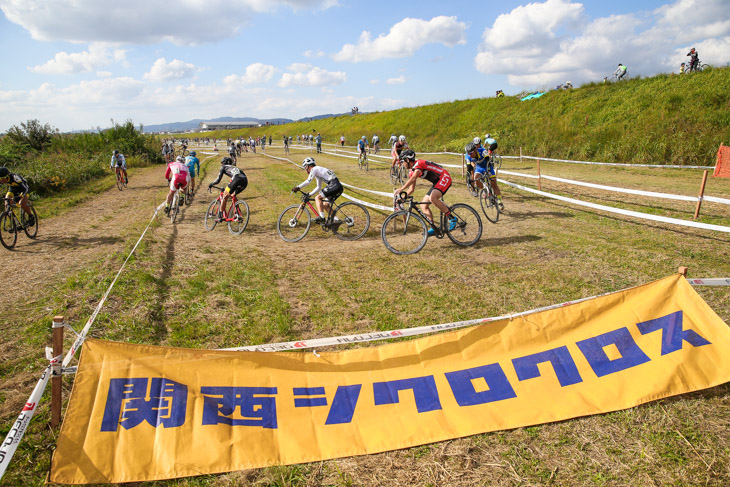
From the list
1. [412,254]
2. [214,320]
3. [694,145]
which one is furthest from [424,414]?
[694,145]

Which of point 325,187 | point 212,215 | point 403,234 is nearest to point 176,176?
point 212,215

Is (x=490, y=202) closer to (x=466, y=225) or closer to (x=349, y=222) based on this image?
(x=466, y=225)

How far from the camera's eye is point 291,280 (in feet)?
24.1

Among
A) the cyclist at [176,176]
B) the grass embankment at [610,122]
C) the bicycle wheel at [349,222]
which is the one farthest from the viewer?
the grass embankment at [610,122]

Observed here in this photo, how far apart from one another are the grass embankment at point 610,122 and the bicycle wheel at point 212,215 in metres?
23.5

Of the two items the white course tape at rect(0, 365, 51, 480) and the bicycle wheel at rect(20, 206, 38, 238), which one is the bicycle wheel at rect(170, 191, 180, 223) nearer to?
the bicycle wheel at rect(20, 206, 38, 238)

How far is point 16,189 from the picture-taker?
34.6 ft

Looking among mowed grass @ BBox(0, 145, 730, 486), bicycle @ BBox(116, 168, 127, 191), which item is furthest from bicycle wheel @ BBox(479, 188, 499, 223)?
bicycle @ BBox(116, 168, 127, 191)

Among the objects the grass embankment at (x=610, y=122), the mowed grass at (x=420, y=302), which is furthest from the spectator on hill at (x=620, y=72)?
the mowed grass at (x=420, y=302)

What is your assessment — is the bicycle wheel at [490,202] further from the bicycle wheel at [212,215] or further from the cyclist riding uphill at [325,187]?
the bicycle wheel at [212,215]

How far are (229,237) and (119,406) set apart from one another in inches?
307

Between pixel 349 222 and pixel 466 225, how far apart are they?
114 inches

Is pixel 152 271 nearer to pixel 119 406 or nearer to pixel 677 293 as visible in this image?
pixel 119 406

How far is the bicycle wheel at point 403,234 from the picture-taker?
28.4 feet
